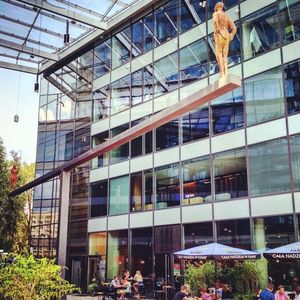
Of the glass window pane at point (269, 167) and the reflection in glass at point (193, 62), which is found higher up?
the reflection in glass at point (193, 62)

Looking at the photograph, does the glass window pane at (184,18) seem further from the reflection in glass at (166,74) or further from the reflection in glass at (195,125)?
the reflection in glass at (195,125)

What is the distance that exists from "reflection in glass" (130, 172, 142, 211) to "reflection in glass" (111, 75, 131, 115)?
4.34 metres

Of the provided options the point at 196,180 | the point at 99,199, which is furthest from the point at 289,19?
the point at 99,199

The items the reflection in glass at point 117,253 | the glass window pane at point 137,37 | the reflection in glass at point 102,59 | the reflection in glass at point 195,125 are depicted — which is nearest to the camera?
the reflection in glass at point 195,125

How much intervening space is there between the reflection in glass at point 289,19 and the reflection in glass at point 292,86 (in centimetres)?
117

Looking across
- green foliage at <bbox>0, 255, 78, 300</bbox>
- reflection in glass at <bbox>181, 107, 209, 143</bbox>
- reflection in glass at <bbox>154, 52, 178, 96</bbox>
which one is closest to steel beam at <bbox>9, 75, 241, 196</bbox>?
green foliage at <bbox>0, 255, 78, 300</bbox>

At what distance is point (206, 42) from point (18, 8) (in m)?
10.2

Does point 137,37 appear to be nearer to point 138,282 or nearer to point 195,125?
point 195,125

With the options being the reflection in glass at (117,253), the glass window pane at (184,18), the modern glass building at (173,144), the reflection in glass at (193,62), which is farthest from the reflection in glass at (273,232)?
the glass window pane at (184,18)

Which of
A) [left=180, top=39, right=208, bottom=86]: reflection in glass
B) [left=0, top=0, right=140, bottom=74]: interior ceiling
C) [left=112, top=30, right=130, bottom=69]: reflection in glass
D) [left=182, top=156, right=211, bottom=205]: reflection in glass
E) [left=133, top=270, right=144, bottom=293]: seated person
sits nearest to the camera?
[left=182, top=156, right=211, bottom=205]: reflection in glass

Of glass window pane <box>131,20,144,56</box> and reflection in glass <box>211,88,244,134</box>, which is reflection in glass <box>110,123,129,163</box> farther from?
reflection in glass <box>211,88,244,134</box>

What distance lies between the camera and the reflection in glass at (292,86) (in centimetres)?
1620

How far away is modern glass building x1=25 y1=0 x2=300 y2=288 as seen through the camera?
16578 millimetres

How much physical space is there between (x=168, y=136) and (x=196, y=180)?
10.00 ft
